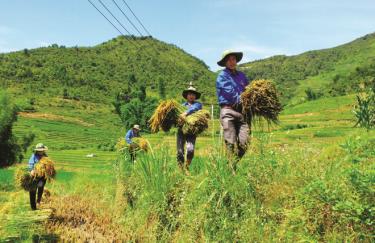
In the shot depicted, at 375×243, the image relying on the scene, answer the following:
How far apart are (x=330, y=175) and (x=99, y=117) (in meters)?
85.0

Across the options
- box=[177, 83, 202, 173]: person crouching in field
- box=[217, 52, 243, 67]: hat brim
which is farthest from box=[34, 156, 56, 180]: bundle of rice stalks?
box=[217, 52, 243, 67]: hat brim

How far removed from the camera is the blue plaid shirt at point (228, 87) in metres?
5.41

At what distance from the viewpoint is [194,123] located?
6.35m

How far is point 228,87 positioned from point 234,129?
1.81ft

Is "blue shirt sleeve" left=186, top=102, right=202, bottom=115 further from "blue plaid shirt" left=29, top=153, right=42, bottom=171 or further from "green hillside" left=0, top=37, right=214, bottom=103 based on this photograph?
"green hillside" left=0, top=37, right=214, bottom=103

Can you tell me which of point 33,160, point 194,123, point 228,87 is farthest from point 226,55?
point 33,160

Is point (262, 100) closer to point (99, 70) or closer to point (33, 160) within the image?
point (33, 160)

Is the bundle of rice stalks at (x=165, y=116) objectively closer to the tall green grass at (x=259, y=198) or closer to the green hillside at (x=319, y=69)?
the tall green grass at (x=259, y=198)

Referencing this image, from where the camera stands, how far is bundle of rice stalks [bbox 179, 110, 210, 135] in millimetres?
6348

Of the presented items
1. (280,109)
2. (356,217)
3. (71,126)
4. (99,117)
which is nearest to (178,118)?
(280,109)

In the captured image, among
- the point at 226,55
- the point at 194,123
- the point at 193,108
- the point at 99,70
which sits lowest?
the point at 194,123

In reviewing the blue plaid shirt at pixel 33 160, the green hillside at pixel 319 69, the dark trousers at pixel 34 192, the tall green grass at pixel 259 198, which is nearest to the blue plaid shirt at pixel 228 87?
the tall green grass at pixel 259 198

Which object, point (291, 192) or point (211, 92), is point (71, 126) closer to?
point (211, 92)

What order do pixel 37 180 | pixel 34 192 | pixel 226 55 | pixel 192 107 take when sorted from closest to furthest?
pixel 226 55 → pixel 192 107 → pixel 34 192 → pixel 37 180
